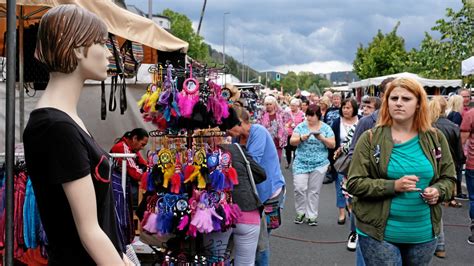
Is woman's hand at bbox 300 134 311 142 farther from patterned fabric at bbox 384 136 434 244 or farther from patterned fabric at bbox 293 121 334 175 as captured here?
patterned fabric at bbox 384 136 434 244

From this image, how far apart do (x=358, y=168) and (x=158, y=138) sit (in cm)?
184

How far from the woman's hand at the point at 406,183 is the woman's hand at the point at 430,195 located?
8 cm

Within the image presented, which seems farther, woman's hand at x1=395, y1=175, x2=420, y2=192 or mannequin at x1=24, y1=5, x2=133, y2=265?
woman's hand at x1=395, y1=175, x2=420, y2=192

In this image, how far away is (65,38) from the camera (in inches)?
72.5

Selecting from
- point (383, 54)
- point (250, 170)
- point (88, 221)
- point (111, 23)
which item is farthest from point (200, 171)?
point (383, 54)

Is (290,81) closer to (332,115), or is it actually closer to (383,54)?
(383,54)

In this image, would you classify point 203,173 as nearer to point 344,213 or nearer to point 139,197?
point 139,197

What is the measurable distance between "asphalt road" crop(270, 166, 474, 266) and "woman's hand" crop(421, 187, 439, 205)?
3273 millimetres

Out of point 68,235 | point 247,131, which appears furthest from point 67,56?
point 247,131

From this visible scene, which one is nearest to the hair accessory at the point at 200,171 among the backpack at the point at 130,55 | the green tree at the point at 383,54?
the backpack at the point at 130,55

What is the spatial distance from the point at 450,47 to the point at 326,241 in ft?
52.9

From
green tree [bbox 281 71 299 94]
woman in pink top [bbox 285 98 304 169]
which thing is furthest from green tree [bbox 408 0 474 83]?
green tree [bbox 281 71 299 94]

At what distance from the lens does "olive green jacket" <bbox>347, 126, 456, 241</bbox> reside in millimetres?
3279

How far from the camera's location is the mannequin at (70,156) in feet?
5.70
